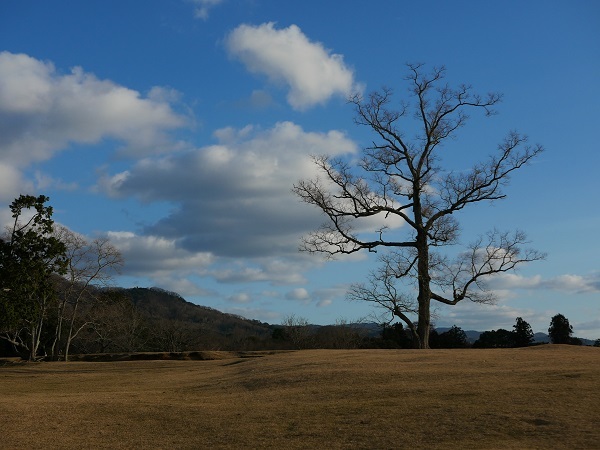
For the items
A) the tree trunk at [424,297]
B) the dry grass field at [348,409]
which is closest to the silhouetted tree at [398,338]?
the tree trunk at [424,297]

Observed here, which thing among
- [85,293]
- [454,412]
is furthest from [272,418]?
[85,293]

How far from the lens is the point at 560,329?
2083 inches

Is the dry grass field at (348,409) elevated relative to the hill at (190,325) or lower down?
lower down

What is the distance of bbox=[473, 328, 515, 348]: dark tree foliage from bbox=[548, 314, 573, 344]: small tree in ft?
13.3

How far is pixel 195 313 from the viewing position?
135625 millimetres

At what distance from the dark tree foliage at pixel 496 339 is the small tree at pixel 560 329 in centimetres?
405

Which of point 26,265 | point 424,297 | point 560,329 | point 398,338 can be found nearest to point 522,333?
point 560,329

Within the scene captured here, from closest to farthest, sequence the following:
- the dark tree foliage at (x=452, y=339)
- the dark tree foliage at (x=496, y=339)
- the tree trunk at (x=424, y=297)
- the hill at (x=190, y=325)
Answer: the tree trunk at (x=424, y=297), the dark tree foliage at (x=496, y=339), the dark tree foliage at (x=452, y=339), the hill at (x=190, y=325)

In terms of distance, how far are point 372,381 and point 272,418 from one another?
4844 millimetres

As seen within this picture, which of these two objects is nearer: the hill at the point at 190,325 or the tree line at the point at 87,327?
the tree line at the point at 87,327

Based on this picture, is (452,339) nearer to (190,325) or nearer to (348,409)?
(190,325)

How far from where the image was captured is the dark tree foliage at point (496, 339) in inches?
2237

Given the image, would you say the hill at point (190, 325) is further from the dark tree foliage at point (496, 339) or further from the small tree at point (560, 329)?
the small tree at point (560, 329)

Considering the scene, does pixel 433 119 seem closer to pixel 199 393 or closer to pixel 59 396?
pixel 199 393
